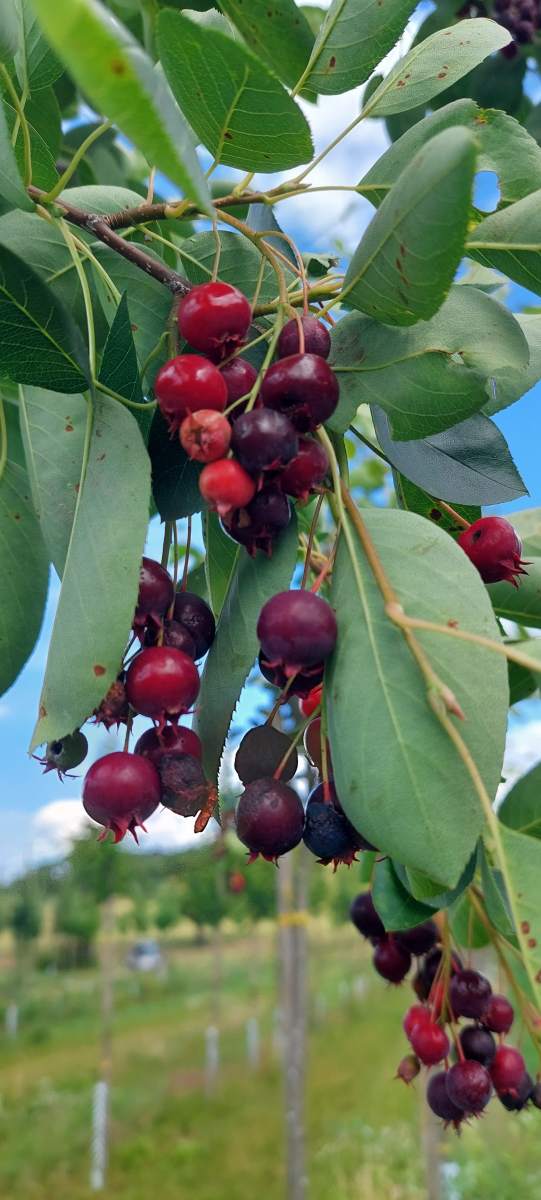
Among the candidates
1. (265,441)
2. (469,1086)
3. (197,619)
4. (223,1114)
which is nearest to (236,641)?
(197,619)

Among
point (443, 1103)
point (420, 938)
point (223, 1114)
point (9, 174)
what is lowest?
point (223, 1114)

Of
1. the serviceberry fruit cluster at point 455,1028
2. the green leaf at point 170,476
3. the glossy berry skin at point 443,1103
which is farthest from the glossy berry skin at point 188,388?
the glossy berry skin at point 443,1103

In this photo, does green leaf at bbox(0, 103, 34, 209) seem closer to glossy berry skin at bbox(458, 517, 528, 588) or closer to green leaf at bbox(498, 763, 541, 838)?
glossy berry skin at bbox(458, 517, 528, 588)

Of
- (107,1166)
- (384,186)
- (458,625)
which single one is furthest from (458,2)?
(107,1166)

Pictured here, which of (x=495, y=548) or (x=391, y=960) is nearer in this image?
(x=495, y=548)

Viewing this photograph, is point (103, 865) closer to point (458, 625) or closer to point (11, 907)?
point (11, 907)

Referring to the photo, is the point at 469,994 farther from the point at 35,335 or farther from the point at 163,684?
the point at 35,335

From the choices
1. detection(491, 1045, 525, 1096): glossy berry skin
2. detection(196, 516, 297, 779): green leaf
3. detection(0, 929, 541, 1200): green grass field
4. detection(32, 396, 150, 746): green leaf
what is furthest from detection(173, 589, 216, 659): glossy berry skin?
detection(0, 929, 541, 1200): green grass field

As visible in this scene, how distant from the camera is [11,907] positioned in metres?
16.9

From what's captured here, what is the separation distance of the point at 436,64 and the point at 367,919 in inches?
37.4

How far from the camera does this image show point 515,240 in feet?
2.78

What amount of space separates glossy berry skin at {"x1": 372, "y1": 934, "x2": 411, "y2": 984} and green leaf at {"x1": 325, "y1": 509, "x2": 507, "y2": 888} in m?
0.67

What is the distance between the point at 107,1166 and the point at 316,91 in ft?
35.6

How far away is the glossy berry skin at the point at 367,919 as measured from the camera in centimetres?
119
